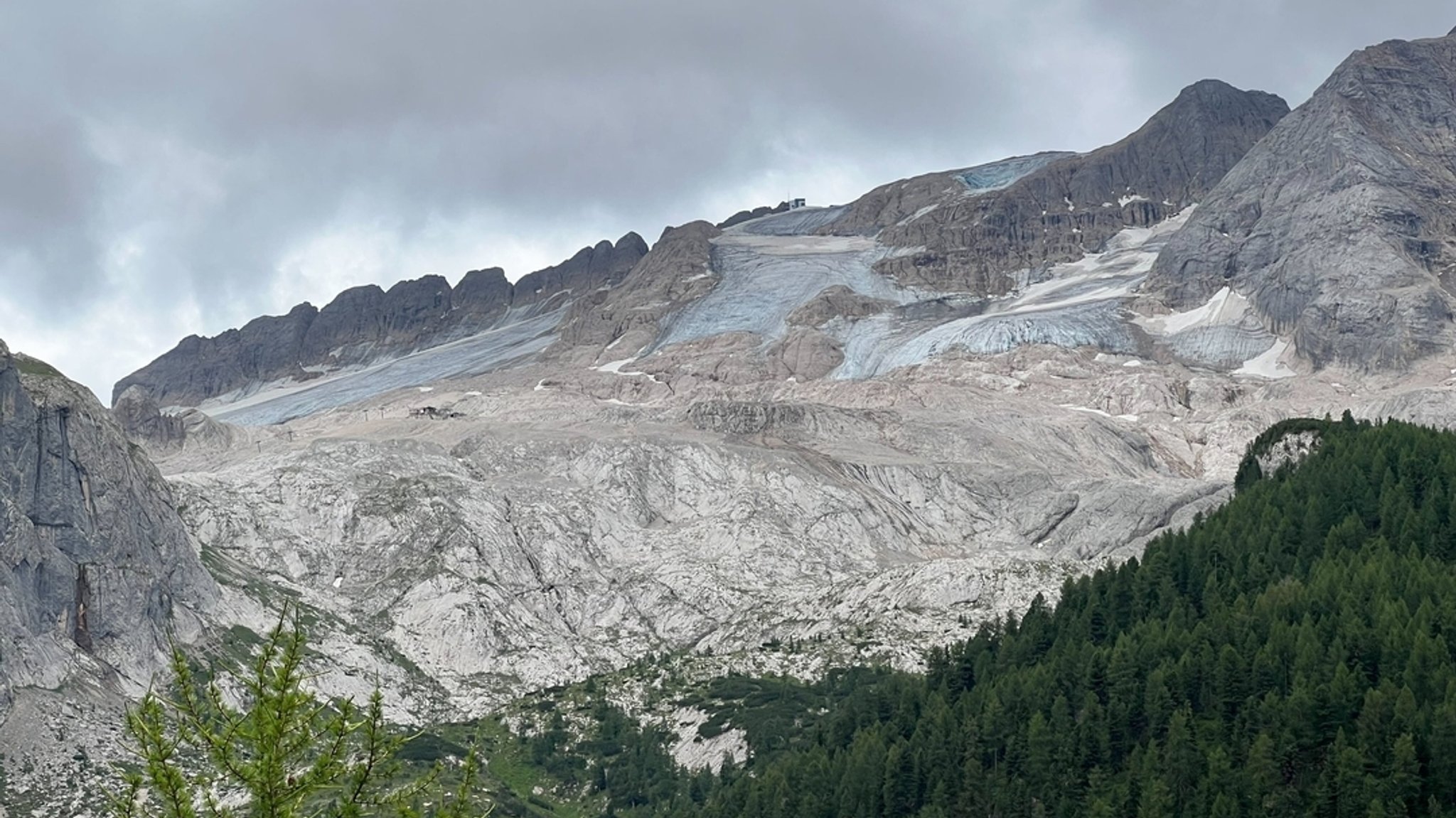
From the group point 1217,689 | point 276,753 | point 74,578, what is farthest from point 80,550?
point 276,753

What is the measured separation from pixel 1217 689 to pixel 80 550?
390ft

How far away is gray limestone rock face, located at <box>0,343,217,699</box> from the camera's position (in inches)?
6270

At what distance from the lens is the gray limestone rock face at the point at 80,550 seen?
159250 mm

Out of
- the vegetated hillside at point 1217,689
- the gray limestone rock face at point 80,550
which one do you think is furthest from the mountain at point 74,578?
the vegetated hillside at point 1217,689

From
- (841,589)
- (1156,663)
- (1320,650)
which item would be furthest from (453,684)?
(1320,650)

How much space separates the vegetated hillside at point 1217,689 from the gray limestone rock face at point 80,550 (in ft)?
192

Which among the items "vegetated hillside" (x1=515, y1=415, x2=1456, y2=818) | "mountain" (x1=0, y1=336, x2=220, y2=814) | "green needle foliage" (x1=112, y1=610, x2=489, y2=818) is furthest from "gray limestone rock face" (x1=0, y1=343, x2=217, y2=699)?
"green needle foliage" (x1=112, y1=610, x2=489, y2=818)

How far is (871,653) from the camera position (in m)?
180

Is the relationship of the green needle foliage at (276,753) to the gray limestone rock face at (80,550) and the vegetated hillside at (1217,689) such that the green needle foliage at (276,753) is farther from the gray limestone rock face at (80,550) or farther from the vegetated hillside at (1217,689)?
the gray limestone rock face at (80,550)

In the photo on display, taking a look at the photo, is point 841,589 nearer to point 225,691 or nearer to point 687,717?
point 687,717

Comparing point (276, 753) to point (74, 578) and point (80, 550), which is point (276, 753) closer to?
point (74, 578)

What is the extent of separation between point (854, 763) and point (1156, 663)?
21657 mm

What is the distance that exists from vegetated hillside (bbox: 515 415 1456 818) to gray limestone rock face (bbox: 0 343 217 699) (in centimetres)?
5864

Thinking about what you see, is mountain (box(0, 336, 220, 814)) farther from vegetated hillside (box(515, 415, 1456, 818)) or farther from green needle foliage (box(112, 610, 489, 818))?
green needle foliage (box(112, 610, 489, 818))
